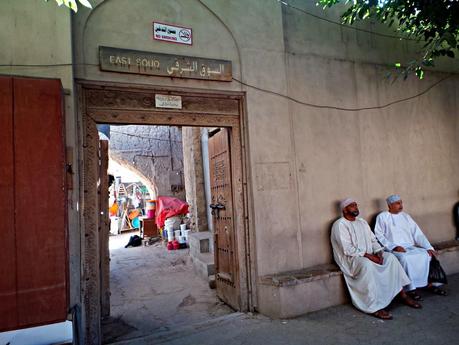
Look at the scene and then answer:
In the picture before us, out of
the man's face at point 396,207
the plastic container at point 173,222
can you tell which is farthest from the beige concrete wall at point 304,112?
the plastic container at point 173,222

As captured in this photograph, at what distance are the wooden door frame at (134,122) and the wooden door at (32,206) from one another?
478 millimetres

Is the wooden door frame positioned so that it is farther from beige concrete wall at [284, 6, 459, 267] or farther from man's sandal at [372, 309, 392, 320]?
man's sandal at [372, 309, 392, 320]

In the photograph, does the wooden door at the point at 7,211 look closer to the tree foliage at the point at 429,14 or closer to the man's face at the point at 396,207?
the tree foliage at the point at 429,14

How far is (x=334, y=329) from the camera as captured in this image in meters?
3.27

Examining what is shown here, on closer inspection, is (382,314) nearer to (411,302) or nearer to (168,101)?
(411,302)

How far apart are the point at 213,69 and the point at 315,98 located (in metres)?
1.48

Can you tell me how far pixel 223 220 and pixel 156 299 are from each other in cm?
169

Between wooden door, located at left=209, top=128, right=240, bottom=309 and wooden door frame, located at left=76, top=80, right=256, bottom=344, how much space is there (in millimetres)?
149

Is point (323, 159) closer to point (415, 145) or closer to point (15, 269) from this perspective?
point (415, 145)

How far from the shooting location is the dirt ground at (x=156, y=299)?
3.84 metres

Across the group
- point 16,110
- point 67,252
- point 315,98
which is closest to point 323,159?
point 315,98

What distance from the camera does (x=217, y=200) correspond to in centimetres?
463

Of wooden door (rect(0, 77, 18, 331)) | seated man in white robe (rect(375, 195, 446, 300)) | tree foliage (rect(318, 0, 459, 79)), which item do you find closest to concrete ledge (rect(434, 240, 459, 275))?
seated man in white robe (rect(375, 195, 446, 300))

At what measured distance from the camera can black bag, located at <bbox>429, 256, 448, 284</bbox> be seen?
13.2 feet
